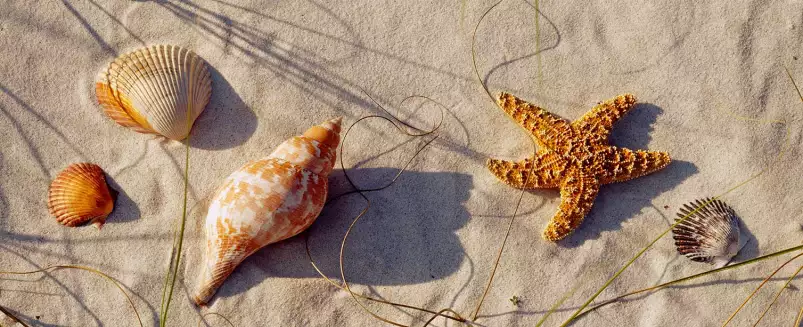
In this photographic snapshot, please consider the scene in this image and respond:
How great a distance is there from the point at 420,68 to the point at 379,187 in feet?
2.63

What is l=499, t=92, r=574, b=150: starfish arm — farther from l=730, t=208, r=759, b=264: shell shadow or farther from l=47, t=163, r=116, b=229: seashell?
l=47, t=163, r=116, b=229: seashell

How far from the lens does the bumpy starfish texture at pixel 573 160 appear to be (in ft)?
10.9

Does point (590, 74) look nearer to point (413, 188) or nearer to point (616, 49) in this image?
point (616, 49)

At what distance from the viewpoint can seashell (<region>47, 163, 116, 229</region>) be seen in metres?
3.39

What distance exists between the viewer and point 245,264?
11.4 feet

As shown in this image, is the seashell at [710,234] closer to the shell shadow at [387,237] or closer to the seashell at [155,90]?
the shell shadow at [387,237]

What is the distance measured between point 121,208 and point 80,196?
24 cm

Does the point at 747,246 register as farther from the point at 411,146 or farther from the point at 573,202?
the point at 411,146

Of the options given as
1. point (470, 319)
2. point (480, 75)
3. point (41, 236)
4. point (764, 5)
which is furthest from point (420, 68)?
point (41, 236)

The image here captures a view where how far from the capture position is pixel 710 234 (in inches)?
135

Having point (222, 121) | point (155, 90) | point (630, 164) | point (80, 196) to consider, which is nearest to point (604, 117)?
point (630, 164)

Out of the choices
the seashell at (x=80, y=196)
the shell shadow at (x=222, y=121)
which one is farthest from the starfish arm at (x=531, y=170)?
the seashell at (x=80, y=196)

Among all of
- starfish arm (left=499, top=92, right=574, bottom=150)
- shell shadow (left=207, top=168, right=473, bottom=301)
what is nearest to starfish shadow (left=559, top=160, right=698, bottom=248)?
starfish arm (left=499, top=92, right=574, bottom=150)

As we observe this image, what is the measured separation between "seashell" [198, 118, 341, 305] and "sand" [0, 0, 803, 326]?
0.25 m
